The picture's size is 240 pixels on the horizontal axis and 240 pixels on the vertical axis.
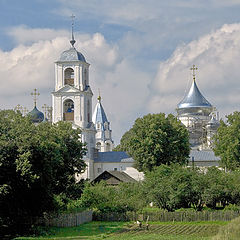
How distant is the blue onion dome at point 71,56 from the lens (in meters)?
84.0

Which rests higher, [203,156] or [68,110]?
[68,110]

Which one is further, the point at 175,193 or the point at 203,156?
the point at 203,156

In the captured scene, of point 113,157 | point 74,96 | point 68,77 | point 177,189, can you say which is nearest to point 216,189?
point 177,189

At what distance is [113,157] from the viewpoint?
8688 cm

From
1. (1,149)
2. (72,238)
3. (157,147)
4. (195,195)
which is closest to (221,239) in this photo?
(72,238)

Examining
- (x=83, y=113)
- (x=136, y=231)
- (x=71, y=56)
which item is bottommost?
(x=136, y=231)

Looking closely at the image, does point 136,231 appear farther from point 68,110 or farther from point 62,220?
point 68,110

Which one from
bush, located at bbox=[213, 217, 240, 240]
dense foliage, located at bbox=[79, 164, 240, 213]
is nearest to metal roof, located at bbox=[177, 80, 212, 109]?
dense foliage, located at bbox=[79, 164, 240, 213]

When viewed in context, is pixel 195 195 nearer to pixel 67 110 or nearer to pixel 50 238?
pixel 50 238

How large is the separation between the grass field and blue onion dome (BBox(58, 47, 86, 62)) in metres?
35.8

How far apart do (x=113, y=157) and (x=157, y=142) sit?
49.4ft

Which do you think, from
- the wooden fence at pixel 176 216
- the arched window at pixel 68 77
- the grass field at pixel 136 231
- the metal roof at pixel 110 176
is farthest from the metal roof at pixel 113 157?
the grass field at pixel 136 231

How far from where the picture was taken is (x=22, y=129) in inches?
1719

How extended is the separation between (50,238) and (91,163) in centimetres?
4395
